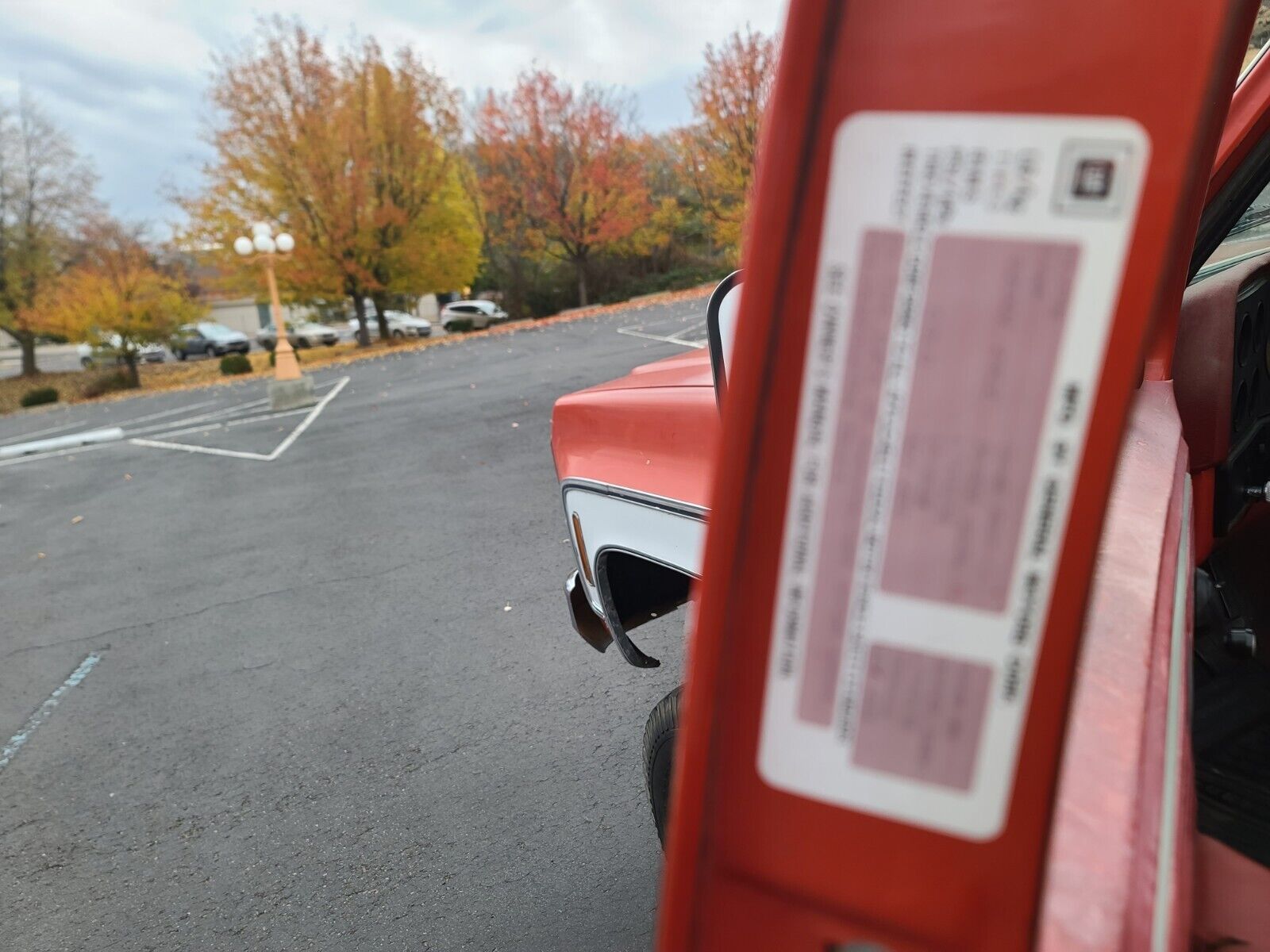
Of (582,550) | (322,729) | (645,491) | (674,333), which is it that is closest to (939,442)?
(645,491)

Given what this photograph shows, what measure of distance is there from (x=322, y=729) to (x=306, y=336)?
135 ft

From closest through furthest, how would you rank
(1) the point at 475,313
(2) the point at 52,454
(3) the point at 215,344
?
(2) the point at 52,454 → (1) the point at 475,313 → (3) the point at 215,344

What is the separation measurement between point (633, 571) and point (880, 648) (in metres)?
1.92

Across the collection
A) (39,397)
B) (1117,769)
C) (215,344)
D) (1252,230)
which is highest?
(1252,230)

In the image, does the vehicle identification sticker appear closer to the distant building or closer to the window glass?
the window glass

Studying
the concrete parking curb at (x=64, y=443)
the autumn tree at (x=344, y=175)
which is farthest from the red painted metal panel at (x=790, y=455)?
the autumn tree at (x=344, y=175)

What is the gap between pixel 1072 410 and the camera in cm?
66

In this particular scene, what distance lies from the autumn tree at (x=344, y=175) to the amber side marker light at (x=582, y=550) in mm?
25640

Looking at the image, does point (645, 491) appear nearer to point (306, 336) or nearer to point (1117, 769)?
point (1117, 769)

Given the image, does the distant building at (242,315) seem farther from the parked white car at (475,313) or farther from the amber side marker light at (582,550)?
the amber side marker light at (582,550)

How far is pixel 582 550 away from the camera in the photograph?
258 cm

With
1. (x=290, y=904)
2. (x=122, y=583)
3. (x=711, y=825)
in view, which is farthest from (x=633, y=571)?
(x=122, y=583)

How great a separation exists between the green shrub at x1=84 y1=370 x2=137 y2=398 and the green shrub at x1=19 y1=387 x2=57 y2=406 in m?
1.00

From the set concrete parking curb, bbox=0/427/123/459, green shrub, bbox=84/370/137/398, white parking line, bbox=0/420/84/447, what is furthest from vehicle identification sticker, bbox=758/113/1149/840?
green shrub, bbox=84/370/137/398
